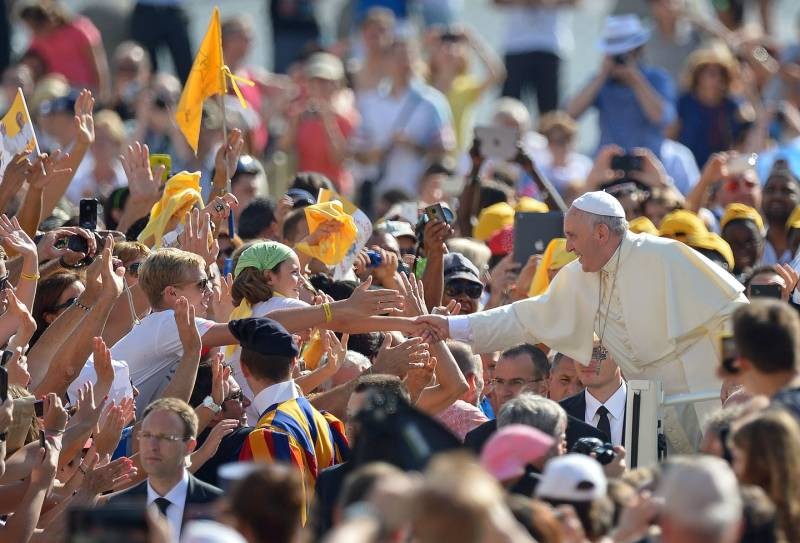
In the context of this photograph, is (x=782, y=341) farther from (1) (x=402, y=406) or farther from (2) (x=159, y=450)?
(2) (x=159, y=450)

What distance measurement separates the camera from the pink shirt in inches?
351

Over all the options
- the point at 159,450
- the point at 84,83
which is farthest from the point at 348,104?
the point at 159,450

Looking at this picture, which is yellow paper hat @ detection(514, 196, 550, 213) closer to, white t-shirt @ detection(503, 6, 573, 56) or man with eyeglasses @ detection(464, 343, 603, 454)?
man with eyeglasses @ detection(464, 343, 603, 454)

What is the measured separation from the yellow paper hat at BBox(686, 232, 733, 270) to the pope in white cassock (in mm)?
1257

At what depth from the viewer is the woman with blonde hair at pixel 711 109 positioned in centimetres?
1509

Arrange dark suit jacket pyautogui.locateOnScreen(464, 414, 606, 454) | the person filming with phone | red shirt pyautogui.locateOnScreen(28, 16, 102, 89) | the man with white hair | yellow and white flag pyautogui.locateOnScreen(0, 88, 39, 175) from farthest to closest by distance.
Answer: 1. red shirt pyautogui.locateOnScreen(28, 16, 102, 89)
2. the person filming with phone
3. yellow and white flag pyautogui.locateOnScreen(0, 88, 39, 175)
4. dark suit jacket pyautogui.locateOnScreen(464, 414, 606, 454)
5. the man with white hair

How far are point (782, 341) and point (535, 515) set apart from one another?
1.35m

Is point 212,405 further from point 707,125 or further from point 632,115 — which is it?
point 707,125

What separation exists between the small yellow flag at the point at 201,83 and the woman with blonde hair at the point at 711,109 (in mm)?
5490

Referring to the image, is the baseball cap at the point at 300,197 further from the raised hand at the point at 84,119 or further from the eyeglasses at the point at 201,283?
the eyeglasses at the point at 201,283

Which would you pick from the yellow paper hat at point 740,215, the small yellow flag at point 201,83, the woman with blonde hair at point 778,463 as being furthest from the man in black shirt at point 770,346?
the yellow paper hat at point 740,215

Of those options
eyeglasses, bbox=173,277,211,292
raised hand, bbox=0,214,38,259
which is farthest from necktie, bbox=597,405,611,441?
raised hand, bbox=0,214,38,259

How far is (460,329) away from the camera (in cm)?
933

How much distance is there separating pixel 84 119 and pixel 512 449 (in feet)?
16.0
